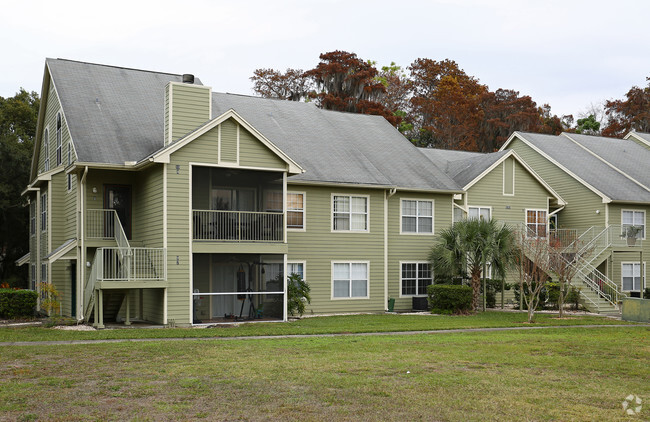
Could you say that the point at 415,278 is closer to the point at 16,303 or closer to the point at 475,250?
the point at 475,250

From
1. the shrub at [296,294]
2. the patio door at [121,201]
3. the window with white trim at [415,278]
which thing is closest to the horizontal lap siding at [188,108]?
the patio door at [121,201]

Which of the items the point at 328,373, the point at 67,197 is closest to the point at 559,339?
the point at 328,373

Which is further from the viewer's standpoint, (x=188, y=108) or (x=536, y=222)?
(x=536, y=222)

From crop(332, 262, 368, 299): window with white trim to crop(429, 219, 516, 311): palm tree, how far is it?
3184mm

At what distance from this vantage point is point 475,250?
26781 millimetres

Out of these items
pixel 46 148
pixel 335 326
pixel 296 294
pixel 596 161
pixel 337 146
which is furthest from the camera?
pixel 596 161

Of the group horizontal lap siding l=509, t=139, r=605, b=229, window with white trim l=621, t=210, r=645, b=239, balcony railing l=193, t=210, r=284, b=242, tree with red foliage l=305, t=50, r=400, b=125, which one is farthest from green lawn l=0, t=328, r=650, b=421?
tree with red foliage l=305, t=50, r=400, b=125

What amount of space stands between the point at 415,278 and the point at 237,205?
8493mm

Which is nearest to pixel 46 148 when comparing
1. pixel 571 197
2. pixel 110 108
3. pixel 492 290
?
pixel 110 108

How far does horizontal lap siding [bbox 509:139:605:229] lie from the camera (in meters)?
34.4

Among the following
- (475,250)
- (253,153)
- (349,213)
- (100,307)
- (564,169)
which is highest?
(564,169)

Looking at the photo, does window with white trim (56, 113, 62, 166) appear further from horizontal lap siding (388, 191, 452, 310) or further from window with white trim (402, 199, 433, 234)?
window with white trim (402, 199, 433, 234)

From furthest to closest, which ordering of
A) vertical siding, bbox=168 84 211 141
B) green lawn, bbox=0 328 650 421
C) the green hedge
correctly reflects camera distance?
the green hedge → vertical siding, bbox=168 84 211 141 → green lawn, bbox=0 328 650 421

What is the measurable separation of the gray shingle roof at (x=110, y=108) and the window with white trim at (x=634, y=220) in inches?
876
